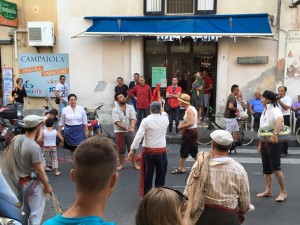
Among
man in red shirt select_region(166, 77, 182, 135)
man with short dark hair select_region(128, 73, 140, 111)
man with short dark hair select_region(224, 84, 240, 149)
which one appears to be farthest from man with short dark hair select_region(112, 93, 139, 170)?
man with short dark hair select_region(128, 73, 140, 111)

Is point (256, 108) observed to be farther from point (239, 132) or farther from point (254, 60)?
point (254, 60)

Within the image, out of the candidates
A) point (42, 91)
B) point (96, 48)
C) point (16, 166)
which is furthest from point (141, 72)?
point (16, 166)

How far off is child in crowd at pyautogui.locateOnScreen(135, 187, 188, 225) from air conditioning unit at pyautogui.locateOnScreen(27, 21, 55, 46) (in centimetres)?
1203

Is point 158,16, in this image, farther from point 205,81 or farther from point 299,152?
point 299,152

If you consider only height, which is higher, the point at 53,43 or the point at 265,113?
the point at 53,43

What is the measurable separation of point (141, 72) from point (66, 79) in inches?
115

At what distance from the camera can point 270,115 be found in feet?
19.5

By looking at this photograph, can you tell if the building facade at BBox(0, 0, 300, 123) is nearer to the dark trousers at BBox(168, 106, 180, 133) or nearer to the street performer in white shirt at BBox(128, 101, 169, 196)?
the dark trousers at BBox(168, 106, 180, 133)

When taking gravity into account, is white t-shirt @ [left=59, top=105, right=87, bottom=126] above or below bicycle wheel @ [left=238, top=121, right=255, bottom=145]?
above

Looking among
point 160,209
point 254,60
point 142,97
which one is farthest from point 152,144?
point 254,60

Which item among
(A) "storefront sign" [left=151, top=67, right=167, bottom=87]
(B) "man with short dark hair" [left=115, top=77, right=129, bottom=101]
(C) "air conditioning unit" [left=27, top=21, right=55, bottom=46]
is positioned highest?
(C) "air conditioning unit" [left=27, top=21, right=55, bottom=46]

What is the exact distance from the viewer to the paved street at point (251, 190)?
17.7 ft

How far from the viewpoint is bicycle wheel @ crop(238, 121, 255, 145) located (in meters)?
10.8

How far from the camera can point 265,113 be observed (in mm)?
6051
